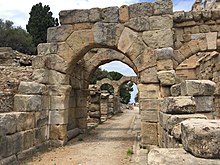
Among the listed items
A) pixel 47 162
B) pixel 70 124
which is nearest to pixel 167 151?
pixel 47 162

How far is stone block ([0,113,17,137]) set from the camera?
14.6 feet

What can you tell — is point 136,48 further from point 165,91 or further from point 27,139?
point 27,139

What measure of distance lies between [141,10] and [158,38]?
1.02 m

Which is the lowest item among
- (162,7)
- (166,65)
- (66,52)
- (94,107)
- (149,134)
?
(149,134)

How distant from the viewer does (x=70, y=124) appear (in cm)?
892

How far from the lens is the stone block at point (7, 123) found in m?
4.45

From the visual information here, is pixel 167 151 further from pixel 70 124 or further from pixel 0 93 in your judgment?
pixel 70 124

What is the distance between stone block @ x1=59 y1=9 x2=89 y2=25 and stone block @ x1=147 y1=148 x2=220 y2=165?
5761mm

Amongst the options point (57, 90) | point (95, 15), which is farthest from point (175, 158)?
point (95, 15)

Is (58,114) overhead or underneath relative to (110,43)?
underneath

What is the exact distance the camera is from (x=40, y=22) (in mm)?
25375

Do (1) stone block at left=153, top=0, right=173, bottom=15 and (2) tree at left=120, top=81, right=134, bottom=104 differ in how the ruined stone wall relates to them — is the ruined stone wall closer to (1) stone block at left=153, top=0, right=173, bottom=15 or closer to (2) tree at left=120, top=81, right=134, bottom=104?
(1) stone block at left=153, top=0, right=173, bottom=15

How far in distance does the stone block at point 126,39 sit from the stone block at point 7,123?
142 inches

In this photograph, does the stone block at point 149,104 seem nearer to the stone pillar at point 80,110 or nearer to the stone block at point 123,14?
the stone block at point 123,14
